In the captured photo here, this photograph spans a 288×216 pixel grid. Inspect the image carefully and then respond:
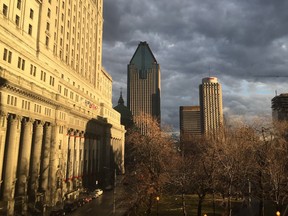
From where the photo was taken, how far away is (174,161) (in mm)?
67500

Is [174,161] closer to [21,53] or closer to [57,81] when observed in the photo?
[57,81]

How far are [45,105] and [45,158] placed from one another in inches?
423

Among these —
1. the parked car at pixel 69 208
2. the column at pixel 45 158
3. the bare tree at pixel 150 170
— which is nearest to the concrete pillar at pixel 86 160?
the bare tree at pixel 150 170

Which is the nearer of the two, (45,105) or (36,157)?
(36,157)

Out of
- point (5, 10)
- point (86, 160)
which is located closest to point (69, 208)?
point (86, 160)

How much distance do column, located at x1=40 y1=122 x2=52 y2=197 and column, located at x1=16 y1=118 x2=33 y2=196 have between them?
544cm

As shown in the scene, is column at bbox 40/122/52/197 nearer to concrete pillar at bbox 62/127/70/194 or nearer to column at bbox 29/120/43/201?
column at bbox 29/120/43/201

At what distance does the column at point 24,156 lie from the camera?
2039 inches

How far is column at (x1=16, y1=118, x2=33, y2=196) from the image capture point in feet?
170

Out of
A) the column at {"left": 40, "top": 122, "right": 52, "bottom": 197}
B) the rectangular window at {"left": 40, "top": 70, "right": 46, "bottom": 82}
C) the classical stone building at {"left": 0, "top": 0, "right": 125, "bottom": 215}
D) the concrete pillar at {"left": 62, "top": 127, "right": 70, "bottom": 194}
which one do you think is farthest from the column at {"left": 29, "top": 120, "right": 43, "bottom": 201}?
the concrete pillar at {"left": 62, "top": 127, "right": 70, "bottom": 194}

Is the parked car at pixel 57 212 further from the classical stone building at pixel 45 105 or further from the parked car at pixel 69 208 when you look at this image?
the classical stone building at pixel 45 105

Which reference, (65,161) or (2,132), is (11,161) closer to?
(2,132)

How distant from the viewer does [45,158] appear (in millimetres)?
59812

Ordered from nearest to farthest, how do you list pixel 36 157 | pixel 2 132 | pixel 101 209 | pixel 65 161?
pixel 2 132 → pixel 36 157 → pixel 101 209 → pixel 65 161
